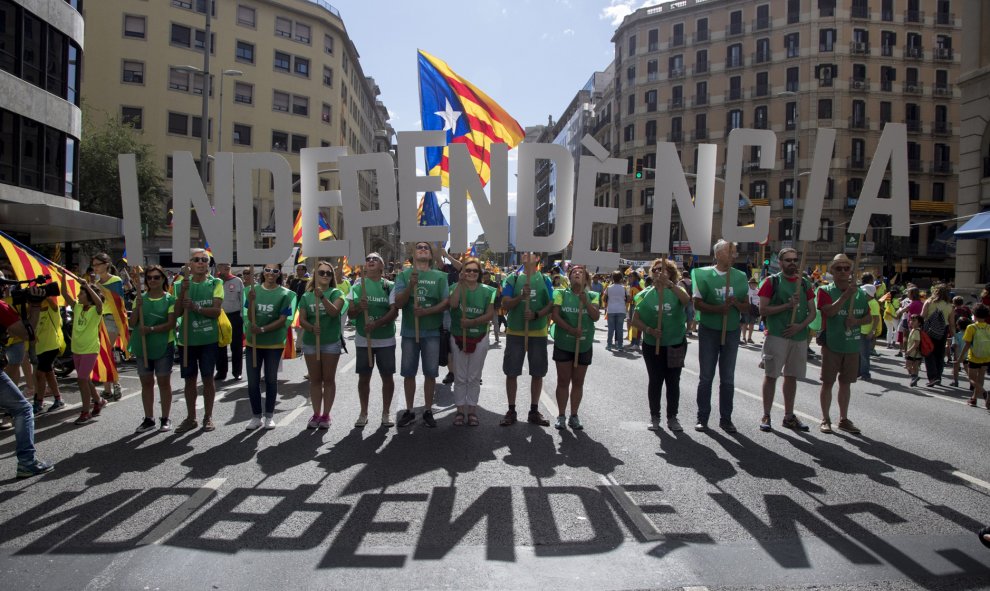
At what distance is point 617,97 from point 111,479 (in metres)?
65.5

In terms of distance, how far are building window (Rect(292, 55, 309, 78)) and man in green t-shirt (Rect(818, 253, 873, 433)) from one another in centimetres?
4653

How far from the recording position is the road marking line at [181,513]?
426cm

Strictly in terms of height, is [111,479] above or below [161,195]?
below

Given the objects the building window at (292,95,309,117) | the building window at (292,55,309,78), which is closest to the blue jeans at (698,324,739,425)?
the building window at (292,95,309,117)

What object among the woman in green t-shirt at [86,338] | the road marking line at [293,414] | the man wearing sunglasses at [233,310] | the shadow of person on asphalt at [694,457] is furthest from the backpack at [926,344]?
the woman in green t-shirt at [86,338]

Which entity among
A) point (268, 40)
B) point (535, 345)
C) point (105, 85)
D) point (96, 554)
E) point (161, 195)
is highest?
point (268, 40)

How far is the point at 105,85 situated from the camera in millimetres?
41688

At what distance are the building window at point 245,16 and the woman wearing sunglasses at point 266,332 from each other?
4390cm

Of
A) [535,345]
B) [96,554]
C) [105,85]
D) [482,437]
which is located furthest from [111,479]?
[105,85]

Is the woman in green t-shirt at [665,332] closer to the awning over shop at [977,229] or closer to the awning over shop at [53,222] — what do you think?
the awning over shop at [53,222]

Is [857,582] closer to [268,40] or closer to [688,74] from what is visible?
[268,40]

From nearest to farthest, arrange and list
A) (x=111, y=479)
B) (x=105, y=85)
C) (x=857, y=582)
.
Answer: (x=857, y=582) → (x=111, y=479) → (x=105, y=85)

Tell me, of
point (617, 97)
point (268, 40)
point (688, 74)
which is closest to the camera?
point (268, 40)

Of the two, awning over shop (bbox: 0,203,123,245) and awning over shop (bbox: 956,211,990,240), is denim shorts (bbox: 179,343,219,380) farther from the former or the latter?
awning over shop (bbox: 956,211,990,240)
